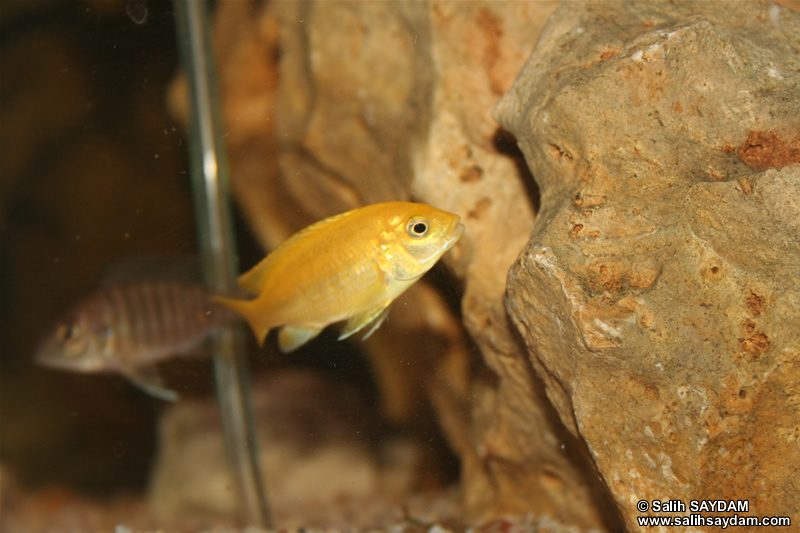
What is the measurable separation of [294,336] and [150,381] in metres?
1.35

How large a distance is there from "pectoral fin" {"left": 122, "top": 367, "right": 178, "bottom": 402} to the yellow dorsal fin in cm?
121

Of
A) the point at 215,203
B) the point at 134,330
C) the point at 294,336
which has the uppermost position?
the point at 294,336

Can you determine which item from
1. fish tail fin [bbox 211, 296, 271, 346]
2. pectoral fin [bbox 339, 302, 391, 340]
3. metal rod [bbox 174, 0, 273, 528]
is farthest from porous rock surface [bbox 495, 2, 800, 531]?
metal rod [bbox 174, 0, 273, 528]

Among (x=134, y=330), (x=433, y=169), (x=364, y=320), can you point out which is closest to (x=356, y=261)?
(x=364, y=320)

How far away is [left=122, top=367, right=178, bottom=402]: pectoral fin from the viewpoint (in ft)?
9.09

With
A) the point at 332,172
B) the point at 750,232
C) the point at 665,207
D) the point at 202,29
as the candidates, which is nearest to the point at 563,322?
the point at 665,207

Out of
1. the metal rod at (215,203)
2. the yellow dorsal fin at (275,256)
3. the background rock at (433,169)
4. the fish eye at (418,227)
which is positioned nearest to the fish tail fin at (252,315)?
the yellow dorsal fin at (275,256)

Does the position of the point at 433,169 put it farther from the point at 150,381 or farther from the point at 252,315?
the point at 150,381

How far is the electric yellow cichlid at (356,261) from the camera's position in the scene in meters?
1.71

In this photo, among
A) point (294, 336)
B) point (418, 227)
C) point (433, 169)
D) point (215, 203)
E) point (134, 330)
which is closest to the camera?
point (418, 227)

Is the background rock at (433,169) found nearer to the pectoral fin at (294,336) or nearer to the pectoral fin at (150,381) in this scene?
the pectoral fin at (294,336)

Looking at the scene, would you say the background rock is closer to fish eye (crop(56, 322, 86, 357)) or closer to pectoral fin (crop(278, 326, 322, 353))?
pectoral fin (crop(278, 326, 322, 353))

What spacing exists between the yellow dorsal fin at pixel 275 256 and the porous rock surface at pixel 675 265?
2.31 feet

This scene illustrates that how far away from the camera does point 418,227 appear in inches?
67.7
